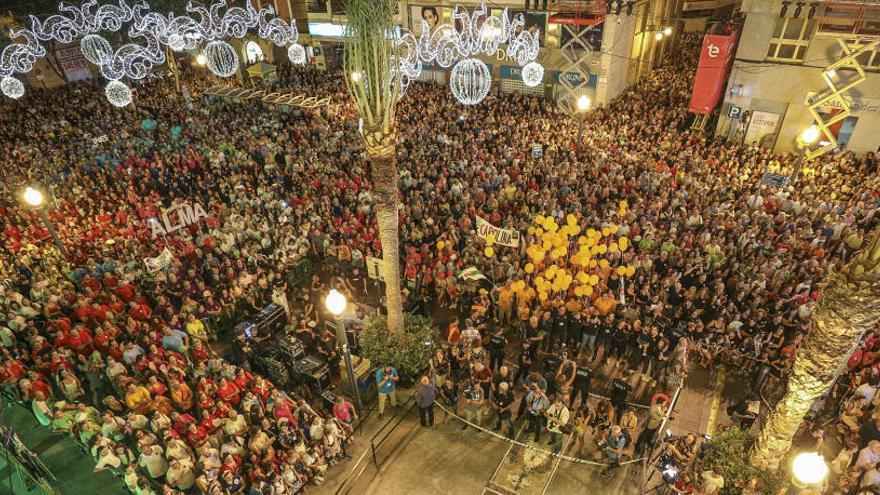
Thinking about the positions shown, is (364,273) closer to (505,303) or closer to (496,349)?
(505,303)

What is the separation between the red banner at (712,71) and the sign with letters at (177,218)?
2122 centimetres

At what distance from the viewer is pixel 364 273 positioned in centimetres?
1437

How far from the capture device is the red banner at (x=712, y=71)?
21172mm

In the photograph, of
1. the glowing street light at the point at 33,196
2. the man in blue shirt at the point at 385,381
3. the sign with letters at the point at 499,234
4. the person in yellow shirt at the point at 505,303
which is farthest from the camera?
the sign with letters at the point at 499,234

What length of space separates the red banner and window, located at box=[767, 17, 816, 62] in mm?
1657

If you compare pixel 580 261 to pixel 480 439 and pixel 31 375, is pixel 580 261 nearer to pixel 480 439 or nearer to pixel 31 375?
pixel 480 439

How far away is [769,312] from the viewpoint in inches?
455

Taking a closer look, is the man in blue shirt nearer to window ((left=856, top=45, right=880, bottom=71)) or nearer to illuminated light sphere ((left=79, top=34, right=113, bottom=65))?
illuminated light sphere ((left=79, top=34, right=113, bottom=65))

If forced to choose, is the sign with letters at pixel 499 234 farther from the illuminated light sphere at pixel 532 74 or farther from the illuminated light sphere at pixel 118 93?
the illuminated light sphere at pixel 118 93

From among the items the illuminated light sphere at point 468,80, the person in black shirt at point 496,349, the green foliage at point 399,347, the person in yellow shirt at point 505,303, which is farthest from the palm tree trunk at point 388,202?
the illuminated light sphere at point 468,80

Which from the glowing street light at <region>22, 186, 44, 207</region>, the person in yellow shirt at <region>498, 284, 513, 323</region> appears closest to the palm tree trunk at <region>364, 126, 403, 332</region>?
the person in yellow shirt at <region>498, 284, 513, 323</region>

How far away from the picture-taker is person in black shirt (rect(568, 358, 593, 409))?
32.7 feet

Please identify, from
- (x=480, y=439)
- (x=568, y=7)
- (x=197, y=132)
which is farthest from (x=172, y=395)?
(x=568, y=7)

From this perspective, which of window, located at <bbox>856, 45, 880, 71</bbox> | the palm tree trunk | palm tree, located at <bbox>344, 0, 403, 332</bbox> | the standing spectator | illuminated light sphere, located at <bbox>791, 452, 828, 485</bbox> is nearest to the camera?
illuminated light sphere, located at <bbox>791, 452, 828, 485</bbox>
